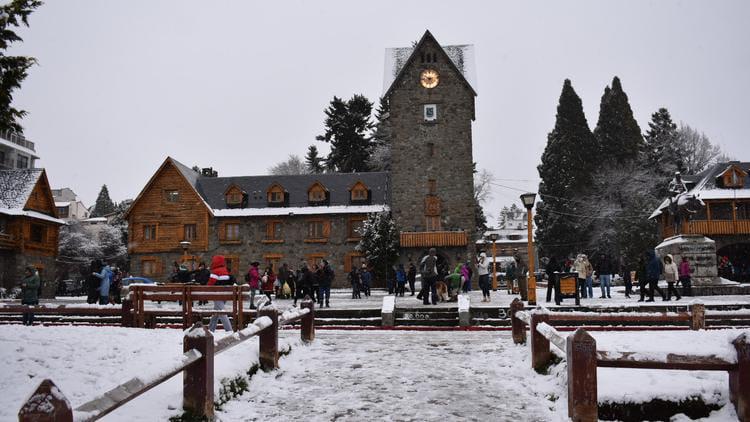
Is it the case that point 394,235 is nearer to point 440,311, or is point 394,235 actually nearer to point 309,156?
point 440,311

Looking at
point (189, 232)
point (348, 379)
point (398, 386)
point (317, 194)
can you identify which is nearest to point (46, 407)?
point (398, 386)

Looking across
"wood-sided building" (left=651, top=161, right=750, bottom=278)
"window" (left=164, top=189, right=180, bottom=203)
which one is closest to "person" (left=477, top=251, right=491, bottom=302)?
"wood-sided building" (left=651, top=161, right=750, bottom=278)

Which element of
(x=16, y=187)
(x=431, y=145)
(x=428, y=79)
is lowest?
(x=16, y=187)

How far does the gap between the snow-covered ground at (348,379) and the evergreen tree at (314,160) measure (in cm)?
5435

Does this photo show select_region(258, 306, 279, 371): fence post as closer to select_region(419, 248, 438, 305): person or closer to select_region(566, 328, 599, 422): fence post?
select_region(566, 328, 599, 422): fence post

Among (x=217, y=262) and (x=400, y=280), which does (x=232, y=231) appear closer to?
(x=400, y=280)

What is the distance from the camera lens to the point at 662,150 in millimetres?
51344

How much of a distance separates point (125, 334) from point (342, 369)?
139 inches

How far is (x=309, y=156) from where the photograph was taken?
64.9m

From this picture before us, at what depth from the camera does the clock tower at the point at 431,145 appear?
1533 inches

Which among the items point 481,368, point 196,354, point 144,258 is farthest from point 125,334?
point 144,258

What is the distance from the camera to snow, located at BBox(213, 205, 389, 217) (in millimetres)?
40750

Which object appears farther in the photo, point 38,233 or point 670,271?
point 38,233

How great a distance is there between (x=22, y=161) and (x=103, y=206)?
31.4m
